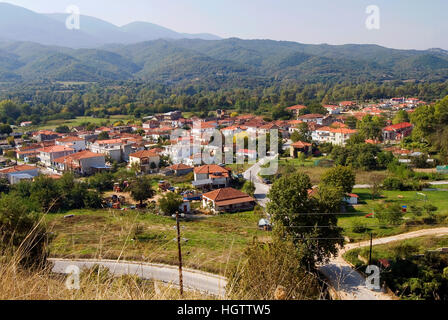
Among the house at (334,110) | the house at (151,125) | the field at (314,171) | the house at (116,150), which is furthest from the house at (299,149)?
the house at (334,110)

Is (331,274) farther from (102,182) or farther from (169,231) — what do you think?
(102,182)

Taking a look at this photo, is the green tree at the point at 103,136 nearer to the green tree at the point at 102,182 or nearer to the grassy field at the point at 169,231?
the green tree at the point at 102,182

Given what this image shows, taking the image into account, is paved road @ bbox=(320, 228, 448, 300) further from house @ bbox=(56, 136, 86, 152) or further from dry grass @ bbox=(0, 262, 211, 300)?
house @ bbox=(56, 136, 86, 152)

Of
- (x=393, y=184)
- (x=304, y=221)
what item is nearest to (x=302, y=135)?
(x=393, y=184)

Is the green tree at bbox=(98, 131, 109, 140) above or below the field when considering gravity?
above

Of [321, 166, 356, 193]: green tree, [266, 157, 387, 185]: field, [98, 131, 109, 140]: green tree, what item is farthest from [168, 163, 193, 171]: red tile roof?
[98, 131, 109, 140]: green tree
